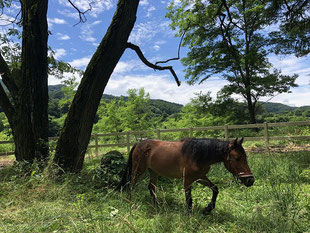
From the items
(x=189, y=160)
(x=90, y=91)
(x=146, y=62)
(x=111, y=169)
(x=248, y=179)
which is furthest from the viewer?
(x=146, y=62)

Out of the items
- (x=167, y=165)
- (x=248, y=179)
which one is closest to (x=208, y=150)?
(x=248, y=179)

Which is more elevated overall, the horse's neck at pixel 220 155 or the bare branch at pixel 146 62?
the bare branch at pixel 146 62

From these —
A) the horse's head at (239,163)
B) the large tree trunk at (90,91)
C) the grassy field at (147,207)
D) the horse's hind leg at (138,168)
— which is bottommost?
the grassy field at (147,207)

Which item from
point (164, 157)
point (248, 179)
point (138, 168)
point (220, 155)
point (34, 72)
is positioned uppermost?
point (34, 72)

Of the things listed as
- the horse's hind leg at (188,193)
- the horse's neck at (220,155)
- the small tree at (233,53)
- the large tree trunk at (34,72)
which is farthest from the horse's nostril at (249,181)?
the small tree at (233,53)

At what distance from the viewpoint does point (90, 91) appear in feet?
15.8

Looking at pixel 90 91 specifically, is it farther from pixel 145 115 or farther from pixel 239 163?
pixel 145 115

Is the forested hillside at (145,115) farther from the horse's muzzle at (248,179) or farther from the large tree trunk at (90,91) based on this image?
the horse's muzzle at (248,179)

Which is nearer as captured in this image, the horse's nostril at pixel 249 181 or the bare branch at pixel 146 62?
the horse's nostril at pixel 249 181

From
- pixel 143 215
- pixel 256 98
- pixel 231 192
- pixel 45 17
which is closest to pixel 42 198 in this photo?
pixel 143 215

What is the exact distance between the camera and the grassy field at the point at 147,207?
6.93ft

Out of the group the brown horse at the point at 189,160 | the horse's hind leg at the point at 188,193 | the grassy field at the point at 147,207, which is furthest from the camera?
the horse's hind leg at the point at 188,193

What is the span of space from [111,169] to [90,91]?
→ 1.92 metres

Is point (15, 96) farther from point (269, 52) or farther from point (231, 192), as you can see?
point (269, 52)
